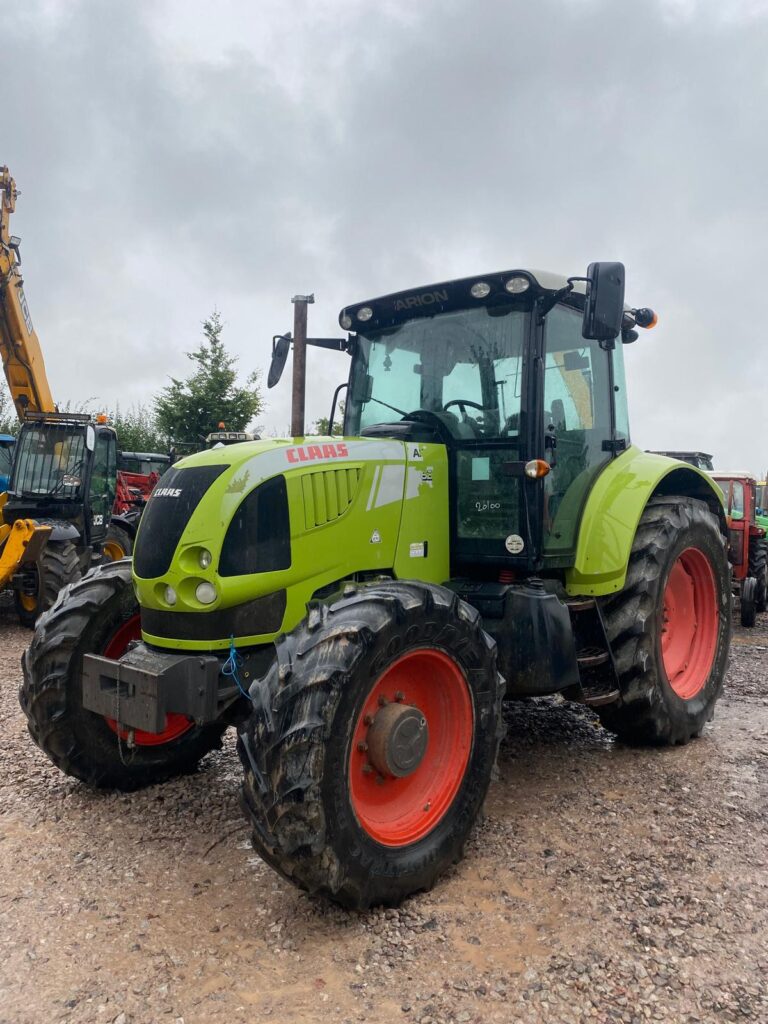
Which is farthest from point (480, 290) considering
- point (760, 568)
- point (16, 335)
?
point (760, 568)

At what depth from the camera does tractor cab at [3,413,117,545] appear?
29.4 feet

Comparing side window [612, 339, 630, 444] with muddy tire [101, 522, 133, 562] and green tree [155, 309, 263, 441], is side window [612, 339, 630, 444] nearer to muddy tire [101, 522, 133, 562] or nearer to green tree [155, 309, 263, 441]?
muddy tire [101, 522, 133, 562]

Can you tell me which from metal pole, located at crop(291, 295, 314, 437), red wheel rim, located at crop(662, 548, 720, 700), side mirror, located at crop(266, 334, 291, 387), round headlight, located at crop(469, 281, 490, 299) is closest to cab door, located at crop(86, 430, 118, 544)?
metal pole, located at crop(291, 295, 314, 437)

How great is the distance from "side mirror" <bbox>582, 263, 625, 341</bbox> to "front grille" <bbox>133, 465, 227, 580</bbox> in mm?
1804

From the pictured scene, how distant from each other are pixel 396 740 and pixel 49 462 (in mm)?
7389

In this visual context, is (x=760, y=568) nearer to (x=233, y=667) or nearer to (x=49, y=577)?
(x=49, y=577)

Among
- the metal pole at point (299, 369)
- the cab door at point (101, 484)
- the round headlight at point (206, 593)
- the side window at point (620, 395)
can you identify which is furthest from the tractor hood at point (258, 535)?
the cab door at point (101, 484)

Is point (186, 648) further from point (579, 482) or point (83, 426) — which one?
point (83, 426)

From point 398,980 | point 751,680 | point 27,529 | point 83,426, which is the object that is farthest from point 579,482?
point 83,426

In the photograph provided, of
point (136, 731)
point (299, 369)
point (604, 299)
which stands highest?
point (299, 369)

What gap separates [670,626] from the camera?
16.3 ft

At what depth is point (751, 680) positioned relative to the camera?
21.3 feet

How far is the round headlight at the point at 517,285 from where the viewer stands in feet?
12.7

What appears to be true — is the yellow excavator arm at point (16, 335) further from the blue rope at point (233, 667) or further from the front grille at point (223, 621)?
the blue rope at point (233, 667)
